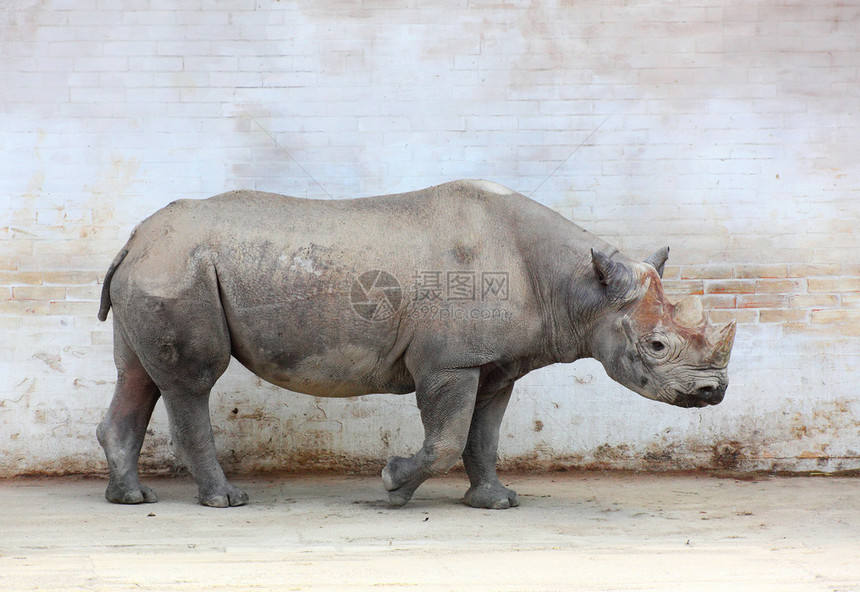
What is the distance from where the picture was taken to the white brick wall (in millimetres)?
6789

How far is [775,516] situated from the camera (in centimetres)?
564

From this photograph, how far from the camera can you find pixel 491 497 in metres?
5.82

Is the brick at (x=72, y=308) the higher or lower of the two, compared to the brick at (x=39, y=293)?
lower

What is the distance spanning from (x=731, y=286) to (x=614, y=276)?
1947 mm

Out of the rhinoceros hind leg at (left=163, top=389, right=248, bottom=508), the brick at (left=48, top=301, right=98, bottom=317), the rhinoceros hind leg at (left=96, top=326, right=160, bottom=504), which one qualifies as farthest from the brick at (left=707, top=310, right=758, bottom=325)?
the brick at (left=48, top=301, right=98, bottom=317)

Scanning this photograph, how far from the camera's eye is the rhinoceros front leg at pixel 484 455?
19.2 feet

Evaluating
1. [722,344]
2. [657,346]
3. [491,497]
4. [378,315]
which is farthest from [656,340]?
[378,315]

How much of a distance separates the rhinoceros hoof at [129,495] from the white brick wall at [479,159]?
1.00m

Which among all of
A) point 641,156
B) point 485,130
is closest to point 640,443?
point 641,156

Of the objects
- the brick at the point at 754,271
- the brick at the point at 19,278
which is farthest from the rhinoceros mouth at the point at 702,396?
the brick at the point at 19,278

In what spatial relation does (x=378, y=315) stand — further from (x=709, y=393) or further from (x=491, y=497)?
(x=709, y=393)
